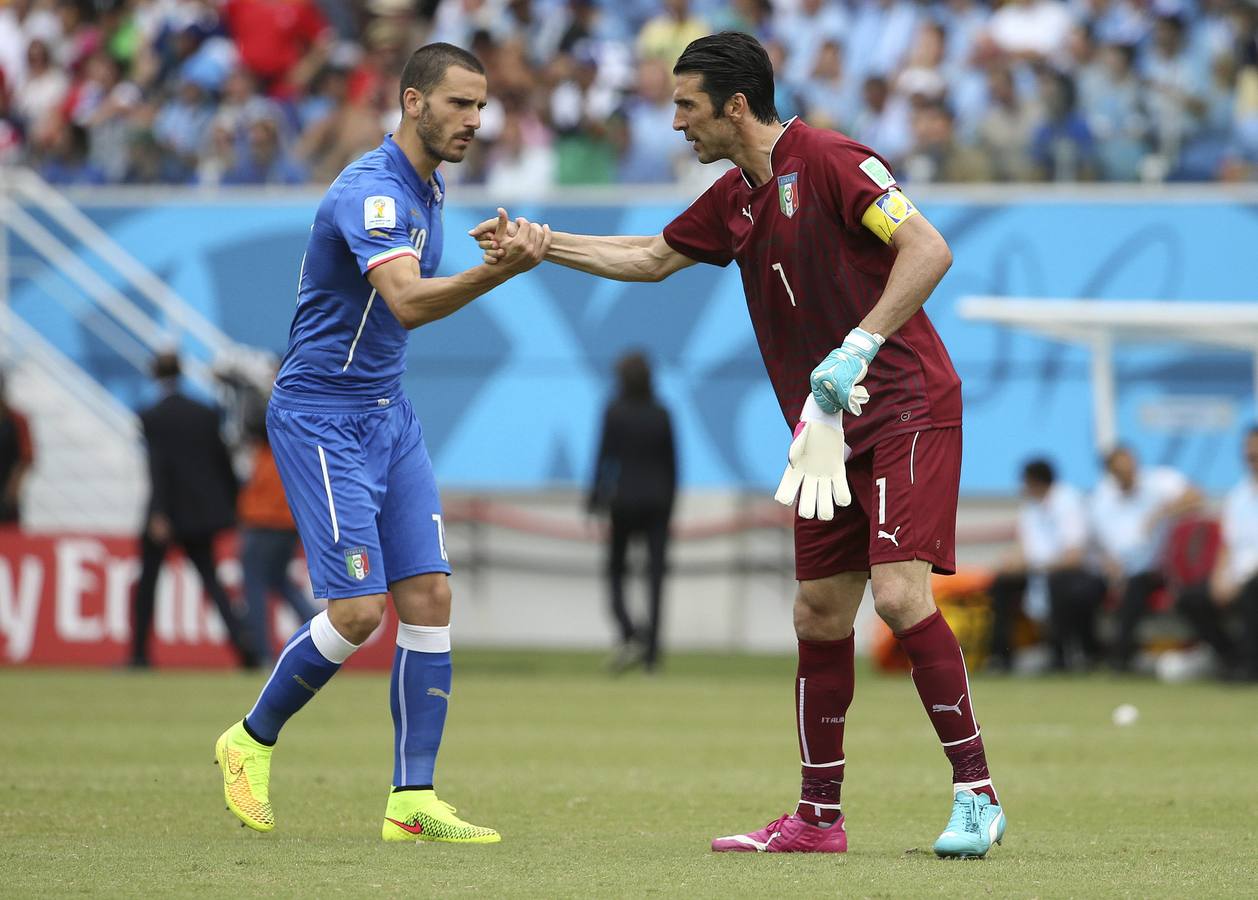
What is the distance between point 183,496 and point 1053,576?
23.0 feet

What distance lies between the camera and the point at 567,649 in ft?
66.8

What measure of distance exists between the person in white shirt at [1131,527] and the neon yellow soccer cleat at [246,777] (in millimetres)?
10558

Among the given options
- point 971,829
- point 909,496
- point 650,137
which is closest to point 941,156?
point 650,137

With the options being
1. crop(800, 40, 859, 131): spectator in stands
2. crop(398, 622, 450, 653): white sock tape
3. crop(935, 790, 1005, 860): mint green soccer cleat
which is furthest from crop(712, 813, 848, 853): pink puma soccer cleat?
crop(800, 40, 859, 131): spectator in stands

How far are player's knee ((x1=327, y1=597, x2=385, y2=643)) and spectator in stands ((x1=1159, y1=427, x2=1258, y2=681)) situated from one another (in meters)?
9.93

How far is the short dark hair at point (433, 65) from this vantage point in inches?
278

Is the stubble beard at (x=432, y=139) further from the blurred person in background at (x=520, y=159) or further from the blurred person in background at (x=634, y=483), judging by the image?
the blurred person in background at (x=520, y=159)

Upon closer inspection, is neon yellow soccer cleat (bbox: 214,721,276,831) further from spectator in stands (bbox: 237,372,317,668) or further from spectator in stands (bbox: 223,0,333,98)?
spectator in stands (bbox: 223,0,333,98)

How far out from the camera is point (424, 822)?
7.09 meters

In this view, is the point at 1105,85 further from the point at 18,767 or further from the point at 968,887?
the point at 968,887

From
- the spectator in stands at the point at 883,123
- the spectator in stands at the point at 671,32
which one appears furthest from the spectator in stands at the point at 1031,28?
the spectator in stands at the point at 671,32

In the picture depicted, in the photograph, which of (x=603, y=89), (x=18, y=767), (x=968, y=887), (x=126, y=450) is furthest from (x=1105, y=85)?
(x=968, y=887)

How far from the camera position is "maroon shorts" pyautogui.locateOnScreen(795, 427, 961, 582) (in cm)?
640

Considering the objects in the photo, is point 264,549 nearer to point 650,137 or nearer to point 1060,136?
point 650,137
